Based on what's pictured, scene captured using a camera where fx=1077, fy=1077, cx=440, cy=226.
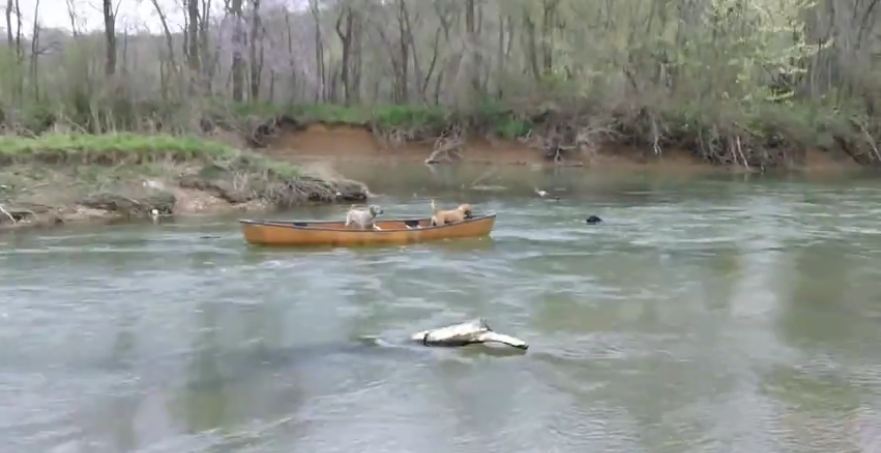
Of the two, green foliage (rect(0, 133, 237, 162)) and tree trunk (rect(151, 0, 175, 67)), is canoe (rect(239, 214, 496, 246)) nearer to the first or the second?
green foliage (rect(0, 133, 237, 162))

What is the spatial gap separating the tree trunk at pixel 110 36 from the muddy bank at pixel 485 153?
6.70 metres

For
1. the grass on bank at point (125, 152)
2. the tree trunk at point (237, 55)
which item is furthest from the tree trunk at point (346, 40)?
the grass on bank at point (125, 152)

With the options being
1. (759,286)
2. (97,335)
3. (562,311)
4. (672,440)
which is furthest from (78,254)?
(672,440)

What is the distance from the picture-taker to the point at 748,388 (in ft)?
35.1

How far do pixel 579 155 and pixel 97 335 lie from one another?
3120 centimetres

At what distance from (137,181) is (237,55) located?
24.3 m

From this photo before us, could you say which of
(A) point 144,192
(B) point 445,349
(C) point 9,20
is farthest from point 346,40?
(B) point 445,349

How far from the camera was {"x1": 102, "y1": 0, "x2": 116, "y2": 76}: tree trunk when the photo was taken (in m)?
38.5

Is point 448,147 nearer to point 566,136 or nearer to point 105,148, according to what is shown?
point 566,136

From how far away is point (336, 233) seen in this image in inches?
779

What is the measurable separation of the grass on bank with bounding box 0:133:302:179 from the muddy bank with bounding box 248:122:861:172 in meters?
12.8

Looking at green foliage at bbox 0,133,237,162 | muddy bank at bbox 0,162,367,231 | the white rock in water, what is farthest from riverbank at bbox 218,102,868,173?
the white rock in water

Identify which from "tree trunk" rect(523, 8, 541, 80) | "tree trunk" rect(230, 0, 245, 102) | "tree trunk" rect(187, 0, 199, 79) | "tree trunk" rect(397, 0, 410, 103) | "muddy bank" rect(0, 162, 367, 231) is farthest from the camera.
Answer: "tree trunk" rect(397, 0, 410, 103)

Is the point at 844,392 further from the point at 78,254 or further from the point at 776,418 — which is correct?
the point at 78,254
